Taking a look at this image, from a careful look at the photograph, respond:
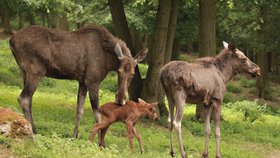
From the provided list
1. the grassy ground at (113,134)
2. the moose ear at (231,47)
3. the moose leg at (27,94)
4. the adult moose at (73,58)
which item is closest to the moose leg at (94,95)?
the adult moose at (73,58)

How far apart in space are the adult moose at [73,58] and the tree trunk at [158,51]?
4.65 meters

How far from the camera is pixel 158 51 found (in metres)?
17.2

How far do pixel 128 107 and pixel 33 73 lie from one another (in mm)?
2220

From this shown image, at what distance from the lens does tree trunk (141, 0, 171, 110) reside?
56.1ft

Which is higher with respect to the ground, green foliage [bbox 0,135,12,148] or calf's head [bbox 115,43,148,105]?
calf's head [bbox 115,43,148,105]

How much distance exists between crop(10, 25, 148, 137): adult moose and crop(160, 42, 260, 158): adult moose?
938 millimetres

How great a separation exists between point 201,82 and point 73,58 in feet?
9.62

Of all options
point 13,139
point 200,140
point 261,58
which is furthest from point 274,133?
point 261,58

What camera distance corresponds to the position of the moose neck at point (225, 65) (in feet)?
40.6

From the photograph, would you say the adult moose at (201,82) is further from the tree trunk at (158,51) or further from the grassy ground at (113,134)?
the tree trunk at (158,51)

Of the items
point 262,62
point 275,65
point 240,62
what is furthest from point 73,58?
point 275,65

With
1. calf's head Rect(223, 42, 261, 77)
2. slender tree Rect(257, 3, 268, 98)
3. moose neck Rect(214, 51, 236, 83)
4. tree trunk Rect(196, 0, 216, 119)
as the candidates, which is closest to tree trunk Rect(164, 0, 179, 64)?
tree trunk Rect(196, 0, 216, 119)

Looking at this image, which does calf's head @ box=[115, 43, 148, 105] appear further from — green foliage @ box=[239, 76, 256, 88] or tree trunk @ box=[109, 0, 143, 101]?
green foliage @ box=[239, 76, 256, 88]

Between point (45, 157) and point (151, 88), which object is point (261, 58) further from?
point (45, 157)
